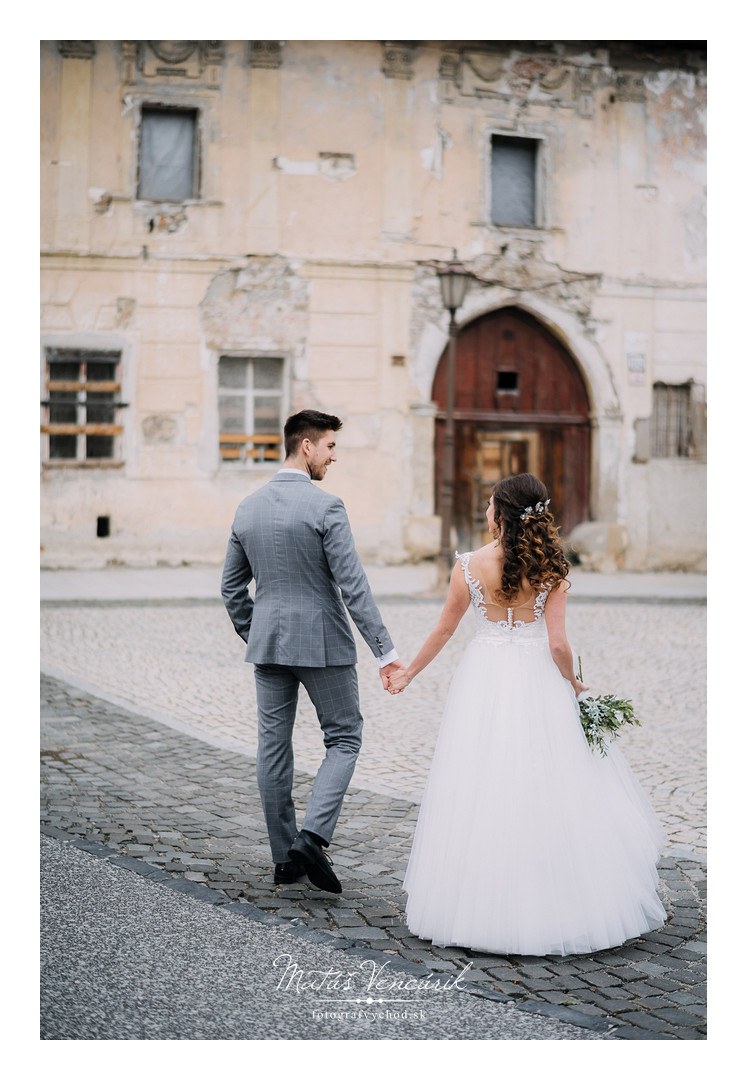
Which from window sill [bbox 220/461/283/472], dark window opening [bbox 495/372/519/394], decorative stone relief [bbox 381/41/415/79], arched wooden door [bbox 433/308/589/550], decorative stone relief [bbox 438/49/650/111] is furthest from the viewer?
dark window opening [bbox 495/372/519/394]

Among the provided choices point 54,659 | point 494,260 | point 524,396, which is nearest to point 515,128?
point 494,260

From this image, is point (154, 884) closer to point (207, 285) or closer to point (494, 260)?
point (207, 285)

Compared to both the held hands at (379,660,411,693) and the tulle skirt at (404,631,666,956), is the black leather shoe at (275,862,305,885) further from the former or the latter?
the held hands at (379,660,411,693)

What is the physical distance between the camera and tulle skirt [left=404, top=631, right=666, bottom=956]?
326cm

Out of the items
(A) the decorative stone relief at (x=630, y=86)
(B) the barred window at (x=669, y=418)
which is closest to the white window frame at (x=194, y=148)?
(A) the decorative stone relief at (x=630, y=86)

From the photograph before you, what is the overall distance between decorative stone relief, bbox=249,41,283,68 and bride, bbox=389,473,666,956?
2569 mm

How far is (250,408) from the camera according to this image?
30.8ft

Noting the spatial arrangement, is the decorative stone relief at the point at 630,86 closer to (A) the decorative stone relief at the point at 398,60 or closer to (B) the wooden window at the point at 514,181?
(B) the wooden window at the point at 514,181

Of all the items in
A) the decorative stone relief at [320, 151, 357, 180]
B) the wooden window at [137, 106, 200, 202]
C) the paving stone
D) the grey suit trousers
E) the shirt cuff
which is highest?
the decorative stone relief at [320, 151, 357, 180]

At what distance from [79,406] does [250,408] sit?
7.19 ft

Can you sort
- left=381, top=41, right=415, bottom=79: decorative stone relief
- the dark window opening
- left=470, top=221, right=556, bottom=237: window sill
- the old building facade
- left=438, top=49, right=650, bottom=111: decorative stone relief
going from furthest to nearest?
the dark window opening, left=470, top=221, right=556, bottom=237: window sill, the old building facade, left=438, top=49, right=650, bottom=111: decorative stone relief, left=381, top=41, right=415, bottom=79: decorative stone relief

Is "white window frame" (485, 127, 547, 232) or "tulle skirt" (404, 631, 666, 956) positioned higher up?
"white window frame" (485, 127, 547, 232)

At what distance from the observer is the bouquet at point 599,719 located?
3.43 m

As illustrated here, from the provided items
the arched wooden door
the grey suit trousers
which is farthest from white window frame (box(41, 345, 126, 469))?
the arched wooden door
